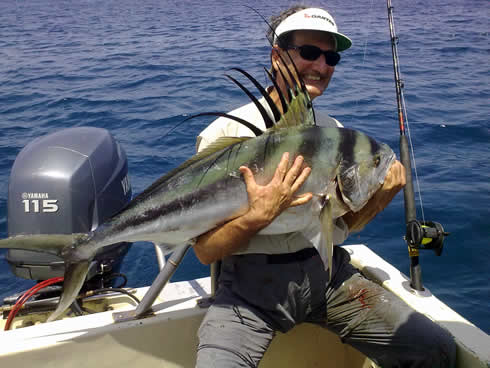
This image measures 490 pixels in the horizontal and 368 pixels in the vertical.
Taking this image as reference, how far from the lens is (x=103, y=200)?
10.9 feet

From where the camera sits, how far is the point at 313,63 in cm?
261

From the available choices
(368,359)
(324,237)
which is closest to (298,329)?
(368,359)

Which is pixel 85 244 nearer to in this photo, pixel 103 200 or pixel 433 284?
pixel 103 200

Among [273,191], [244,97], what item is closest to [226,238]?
[273,191]

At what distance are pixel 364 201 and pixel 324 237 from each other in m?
0.28

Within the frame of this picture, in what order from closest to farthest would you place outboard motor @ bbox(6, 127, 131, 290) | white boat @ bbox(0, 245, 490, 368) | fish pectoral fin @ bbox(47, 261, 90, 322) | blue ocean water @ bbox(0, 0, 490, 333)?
fish pectoral fin @ bbox(47, 261, 90, 322) → white boat @ bbox(0, 245, 490, 368) → outboard motor @ bbox(6, 127, 131, 290) → blue ocean water @ bbox(0, 0, 490, 333)

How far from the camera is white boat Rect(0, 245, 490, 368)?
225 cm

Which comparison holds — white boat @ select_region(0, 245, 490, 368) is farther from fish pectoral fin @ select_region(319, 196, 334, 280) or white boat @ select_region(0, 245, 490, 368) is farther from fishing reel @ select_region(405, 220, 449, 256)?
fish pectoral fin @ select_region(319, 196, 334, 280)

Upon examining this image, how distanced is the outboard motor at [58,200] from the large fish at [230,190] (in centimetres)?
91

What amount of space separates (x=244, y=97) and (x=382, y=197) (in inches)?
309

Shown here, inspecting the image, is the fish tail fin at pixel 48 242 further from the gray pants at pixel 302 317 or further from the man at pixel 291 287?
the gray pants at pixel 302 317

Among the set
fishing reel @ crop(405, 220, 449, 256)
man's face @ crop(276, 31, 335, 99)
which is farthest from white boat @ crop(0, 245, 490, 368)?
man's face @ crop(276, 31, 335, 99)

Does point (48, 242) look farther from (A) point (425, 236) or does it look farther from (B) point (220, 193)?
(A) point (425, 236)

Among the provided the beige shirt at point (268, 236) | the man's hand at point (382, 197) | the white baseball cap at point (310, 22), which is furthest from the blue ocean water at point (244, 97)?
the white baseball cap at point (310, 22)
